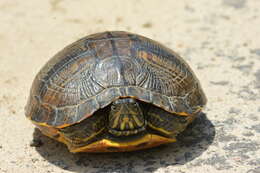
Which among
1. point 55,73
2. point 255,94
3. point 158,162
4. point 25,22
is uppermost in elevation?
point 25,22

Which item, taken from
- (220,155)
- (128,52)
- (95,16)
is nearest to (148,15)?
(95,16)

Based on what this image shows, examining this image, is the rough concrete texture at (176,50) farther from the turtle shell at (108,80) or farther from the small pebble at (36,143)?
the turtle shell at (108,80)

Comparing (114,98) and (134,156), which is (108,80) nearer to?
(114,98)

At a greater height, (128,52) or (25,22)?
(25,22)

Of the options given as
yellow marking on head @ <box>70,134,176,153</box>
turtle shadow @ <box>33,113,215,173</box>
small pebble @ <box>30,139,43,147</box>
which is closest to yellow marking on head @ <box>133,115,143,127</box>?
yellow marking on head @ <box>70,134,176,153</box>

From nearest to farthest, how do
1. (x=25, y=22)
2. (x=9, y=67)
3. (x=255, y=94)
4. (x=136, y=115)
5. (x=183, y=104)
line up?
(x=136, y=115) < (x=183, y=104) < (x=255, y=94) < (x=9, y=67) < (x=25, y=22)

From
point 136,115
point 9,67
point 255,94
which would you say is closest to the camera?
point 136,115

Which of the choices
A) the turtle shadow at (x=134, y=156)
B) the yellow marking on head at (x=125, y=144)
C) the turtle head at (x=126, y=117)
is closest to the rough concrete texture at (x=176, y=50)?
the turtle shadow at (x=134, y=156)

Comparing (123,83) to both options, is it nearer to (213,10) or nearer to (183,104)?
(183,104)

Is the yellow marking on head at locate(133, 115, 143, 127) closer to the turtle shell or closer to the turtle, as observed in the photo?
the turtle
